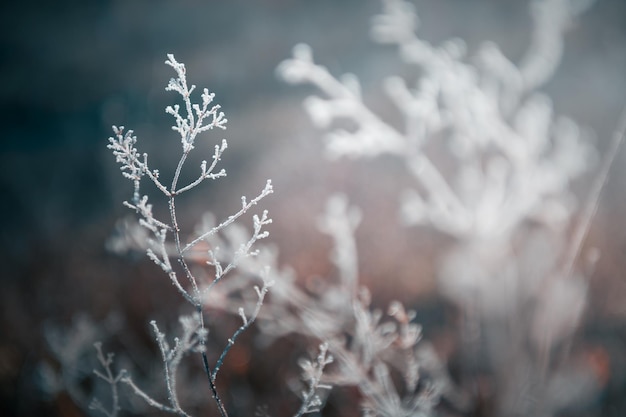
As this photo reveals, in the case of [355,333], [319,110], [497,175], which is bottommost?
[355,333]

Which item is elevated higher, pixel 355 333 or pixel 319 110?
pixel 319 110

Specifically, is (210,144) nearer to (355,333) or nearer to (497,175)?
(497,175)

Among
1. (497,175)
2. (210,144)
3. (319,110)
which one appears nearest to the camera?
(319,110)

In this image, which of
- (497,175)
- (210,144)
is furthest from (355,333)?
(210,144)

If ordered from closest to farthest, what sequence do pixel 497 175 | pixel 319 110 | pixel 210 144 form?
pixel 319 110 → pixel 497 175 → pixel 210 144

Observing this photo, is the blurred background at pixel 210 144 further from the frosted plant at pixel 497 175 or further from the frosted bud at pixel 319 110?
the frosted bud at pixel 319 110

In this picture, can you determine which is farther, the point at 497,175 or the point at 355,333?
the point at 497,175

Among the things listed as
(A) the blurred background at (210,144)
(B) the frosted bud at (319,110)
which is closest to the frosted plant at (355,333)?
(B) the frosted bud at (319,110)

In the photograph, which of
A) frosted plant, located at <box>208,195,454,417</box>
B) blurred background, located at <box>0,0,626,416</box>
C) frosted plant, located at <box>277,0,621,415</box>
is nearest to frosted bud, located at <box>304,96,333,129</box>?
frosted plant, located at <box>277,0,621,415</box>

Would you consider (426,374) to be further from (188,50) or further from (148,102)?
(188,50)
